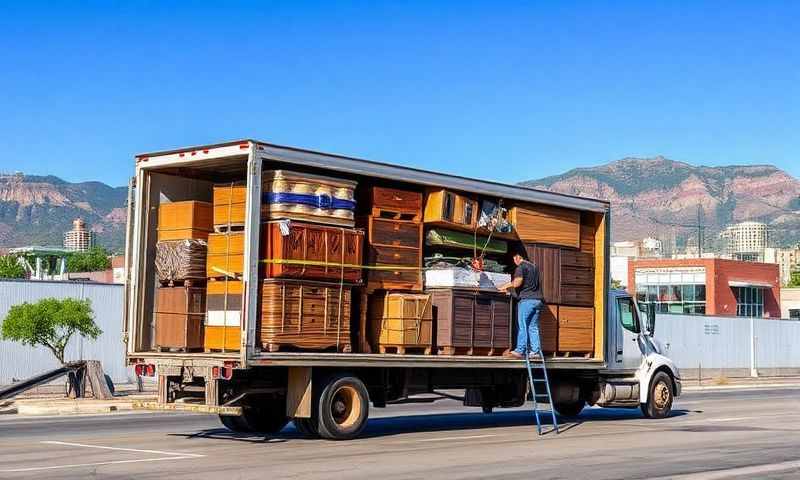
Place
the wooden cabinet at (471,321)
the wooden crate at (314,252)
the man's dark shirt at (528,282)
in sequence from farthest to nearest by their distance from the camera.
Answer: the man's dark shirt at (528,282) → the wooden cabinet at (471,321) → the wooden crate at (314,252)

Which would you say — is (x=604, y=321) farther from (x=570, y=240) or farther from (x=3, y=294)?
(x=3, y=294)

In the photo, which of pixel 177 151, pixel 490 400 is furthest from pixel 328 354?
pixel 490 400

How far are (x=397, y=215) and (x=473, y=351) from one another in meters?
2.51

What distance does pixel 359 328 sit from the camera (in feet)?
54.8

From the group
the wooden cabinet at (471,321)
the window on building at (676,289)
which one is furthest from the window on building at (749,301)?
the wooden cabinet at (471,321)

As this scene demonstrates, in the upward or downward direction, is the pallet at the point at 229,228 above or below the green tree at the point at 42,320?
above

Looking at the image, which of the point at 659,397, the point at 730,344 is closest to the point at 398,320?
the point at 659,397

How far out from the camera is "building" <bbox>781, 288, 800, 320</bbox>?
98312 millimetres

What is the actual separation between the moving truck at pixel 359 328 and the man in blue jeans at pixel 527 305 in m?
0.23

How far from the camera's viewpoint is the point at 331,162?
1575cm

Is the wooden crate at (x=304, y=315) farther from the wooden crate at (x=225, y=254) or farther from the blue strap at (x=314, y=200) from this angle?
the blue strap at (x=314, y=200)

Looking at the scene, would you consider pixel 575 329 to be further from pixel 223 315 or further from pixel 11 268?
pixel 11 268

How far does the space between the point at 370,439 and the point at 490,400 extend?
3.85 meters

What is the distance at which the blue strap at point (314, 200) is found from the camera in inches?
605
